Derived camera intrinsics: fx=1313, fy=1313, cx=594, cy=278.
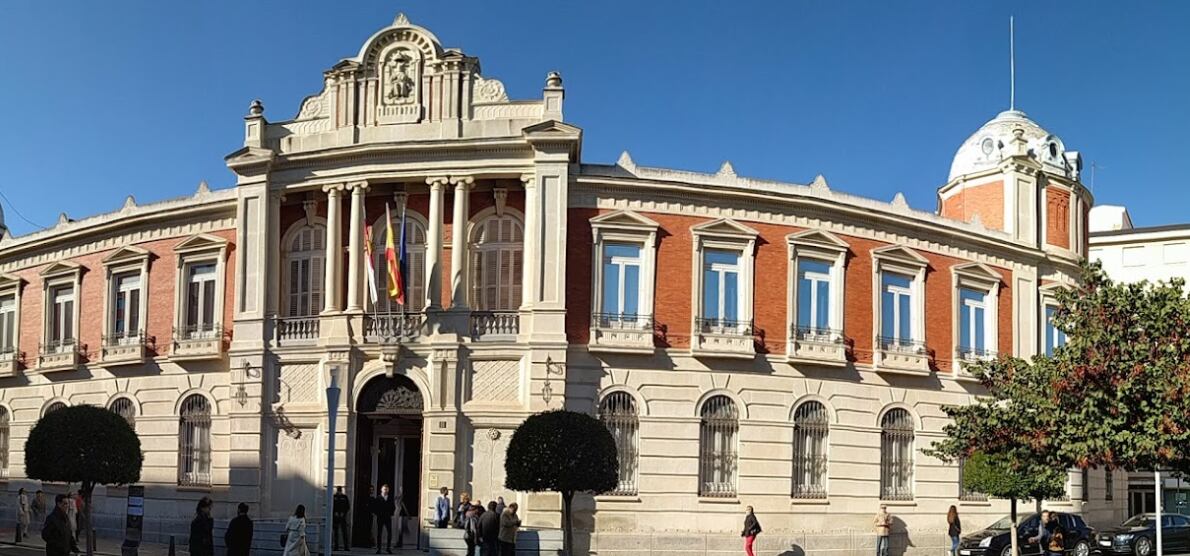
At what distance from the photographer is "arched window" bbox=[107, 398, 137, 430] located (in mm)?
37594

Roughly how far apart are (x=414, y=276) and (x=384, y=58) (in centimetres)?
574

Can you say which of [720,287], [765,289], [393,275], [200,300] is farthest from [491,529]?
[200,300]

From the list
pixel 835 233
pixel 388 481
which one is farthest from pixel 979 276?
pixel 388 481

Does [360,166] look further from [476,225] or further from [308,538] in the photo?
[308,538]

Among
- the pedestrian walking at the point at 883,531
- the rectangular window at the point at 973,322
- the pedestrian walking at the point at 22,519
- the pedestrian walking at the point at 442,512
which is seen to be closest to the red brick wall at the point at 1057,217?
the rectangular window at the point at 973,322

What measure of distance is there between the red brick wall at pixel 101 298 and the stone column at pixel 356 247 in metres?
4.13

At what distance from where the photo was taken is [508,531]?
91.0ft

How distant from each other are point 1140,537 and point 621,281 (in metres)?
16.3

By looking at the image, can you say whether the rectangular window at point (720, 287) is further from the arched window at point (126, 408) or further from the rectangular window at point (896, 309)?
the arched window at point (126, 408)

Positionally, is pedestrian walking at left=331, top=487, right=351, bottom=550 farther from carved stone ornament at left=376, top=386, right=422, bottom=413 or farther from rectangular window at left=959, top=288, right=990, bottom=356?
rectangular window at left=959, top=288, right=990, bottom=356

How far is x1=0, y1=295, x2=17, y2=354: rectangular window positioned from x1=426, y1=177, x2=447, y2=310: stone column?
56.9 feet

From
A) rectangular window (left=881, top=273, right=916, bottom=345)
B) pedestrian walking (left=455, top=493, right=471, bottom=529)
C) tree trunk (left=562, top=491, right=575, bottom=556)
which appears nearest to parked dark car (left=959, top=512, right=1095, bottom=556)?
rectangular window (left=881, top=273, right=916, bottom=345)

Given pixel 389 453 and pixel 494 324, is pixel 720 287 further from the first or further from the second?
pixel 389 453

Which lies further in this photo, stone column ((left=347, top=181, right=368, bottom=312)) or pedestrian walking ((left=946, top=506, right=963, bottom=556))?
pedestrian walking ((left=946, top=506, right=963, bottom=556))
